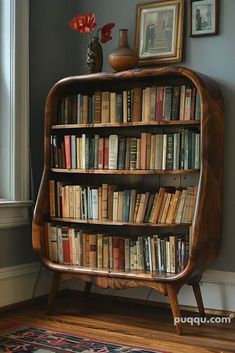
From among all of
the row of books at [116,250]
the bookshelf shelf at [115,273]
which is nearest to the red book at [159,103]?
the row of books at [116,250]

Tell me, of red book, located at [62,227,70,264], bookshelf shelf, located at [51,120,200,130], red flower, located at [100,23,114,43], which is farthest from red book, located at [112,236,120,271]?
red flower, located at [100,23,114,43]

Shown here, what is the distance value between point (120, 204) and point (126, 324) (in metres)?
0.69

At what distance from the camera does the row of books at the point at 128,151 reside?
3.05 m

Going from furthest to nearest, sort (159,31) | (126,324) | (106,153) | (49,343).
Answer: (159,31)
(106,153)
(126,324)
(49,343)

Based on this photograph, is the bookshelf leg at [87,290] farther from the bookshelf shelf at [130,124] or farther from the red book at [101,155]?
the bookshelf shelf at [130,124]

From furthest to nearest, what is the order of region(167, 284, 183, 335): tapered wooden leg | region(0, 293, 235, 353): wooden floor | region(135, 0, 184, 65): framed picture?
region(135, 0, 184, 65): framed picture < region(167, 284, 183, 335): tapered wooden leg < region(0, 293, 235, 353): wooden floor

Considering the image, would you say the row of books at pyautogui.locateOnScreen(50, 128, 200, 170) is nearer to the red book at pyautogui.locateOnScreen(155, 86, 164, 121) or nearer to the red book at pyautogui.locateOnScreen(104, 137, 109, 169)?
the red book at pyautogui.locateOnScreen(104, 137, 109, 169)

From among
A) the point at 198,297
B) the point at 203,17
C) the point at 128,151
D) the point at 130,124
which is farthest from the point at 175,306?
the point at 203,17

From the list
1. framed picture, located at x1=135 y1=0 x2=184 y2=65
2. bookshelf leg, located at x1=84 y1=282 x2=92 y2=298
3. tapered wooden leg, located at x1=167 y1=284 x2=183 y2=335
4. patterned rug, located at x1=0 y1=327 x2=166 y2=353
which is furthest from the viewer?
bookshelf leg, located at x1=84 y1=282 x2=92 y2=298

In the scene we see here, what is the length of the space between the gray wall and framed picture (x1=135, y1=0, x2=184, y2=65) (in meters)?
0.06

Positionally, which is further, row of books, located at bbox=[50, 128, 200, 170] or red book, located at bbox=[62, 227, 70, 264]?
red book, located at bbox=[62, 227, 70, 264]

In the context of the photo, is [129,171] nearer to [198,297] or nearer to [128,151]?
[128,151]

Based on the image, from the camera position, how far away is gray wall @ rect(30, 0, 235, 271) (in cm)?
319

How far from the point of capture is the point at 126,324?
3.06m
